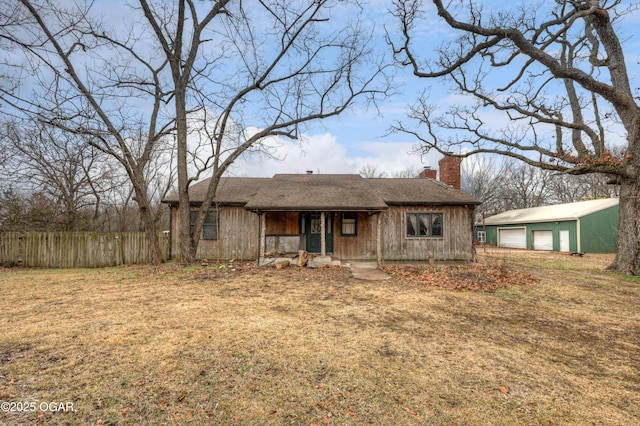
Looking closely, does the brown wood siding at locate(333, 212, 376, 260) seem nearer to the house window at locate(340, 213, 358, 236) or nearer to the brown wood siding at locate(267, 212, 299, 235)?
the house window at locate(340, 213, 358, 236)

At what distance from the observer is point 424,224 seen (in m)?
14.2

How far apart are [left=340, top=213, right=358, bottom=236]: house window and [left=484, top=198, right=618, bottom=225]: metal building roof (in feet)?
56.9

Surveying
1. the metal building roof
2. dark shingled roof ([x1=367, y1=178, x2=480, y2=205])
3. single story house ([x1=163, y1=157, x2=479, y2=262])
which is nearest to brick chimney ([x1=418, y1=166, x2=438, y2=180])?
dark shingled roof ([x1=367, y1=178, x2=480, y2=205])

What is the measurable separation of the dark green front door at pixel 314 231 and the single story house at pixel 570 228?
18573mm

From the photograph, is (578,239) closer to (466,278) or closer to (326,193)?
(466,278)

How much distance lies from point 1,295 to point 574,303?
47.5 feet

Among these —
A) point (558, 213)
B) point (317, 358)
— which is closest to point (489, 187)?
point (558, 213)

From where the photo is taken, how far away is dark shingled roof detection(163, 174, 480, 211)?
12.5 m

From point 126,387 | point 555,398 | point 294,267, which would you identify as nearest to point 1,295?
point 126,387

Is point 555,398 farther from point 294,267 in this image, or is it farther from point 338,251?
point 338,251

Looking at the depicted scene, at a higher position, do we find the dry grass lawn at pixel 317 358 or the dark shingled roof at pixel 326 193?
the dark shingled roof at pixel 326 193

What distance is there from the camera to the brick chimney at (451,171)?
664 inches

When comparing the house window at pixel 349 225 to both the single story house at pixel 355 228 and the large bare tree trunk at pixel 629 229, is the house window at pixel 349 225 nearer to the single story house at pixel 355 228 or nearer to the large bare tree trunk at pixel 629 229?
the single story house at pixel 355 228

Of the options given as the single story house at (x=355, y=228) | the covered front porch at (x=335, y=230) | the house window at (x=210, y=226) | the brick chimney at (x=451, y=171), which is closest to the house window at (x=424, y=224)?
the single story house at (x=355, y=228)
